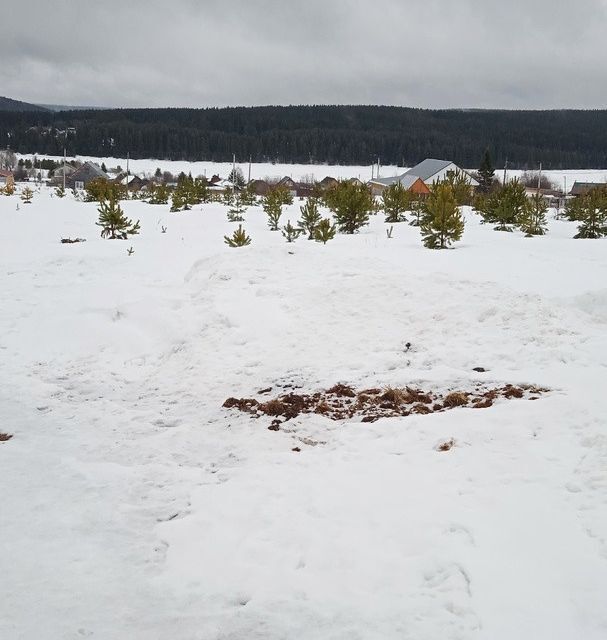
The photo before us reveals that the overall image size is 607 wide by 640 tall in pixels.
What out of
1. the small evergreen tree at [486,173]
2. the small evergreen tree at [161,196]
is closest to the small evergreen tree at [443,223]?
the small evergreen tree at [161,196]

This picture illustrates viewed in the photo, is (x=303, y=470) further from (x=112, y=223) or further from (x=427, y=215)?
(x=112, y=223)

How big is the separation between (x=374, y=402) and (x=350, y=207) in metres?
15.9

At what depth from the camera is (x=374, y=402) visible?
19.8ft

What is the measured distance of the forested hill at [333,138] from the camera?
131875 mm

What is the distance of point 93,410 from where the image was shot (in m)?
6.18

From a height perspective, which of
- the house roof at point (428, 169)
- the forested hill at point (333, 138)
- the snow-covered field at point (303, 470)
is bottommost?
the snow-covered field at point (303, 470)

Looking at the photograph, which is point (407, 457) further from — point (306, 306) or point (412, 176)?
point (412, 176)

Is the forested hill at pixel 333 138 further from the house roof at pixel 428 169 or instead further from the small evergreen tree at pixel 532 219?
the small evergreen tree at pixel 532 219

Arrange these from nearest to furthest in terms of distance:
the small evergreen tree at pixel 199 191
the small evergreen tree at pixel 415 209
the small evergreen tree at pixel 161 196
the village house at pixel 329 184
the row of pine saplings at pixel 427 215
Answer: the row of pine saplings at pixel 427 215
the small evergreen tree at pixel 415 209
the village house at pixel 329 184
the small evergreen tree at pixel 199 191
the small evergreen tree at pixel 161 196

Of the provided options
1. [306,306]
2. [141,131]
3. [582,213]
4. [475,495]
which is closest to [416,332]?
[306,306]

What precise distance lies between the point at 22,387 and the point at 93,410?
1.29 m

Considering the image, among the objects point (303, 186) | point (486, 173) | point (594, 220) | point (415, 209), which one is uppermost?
point (486, 173)

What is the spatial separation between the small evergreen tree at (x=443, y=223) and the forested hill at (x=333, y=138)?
110880 mm

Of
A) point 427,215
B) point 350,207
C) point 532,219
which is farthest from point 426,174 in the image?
point 427,215
